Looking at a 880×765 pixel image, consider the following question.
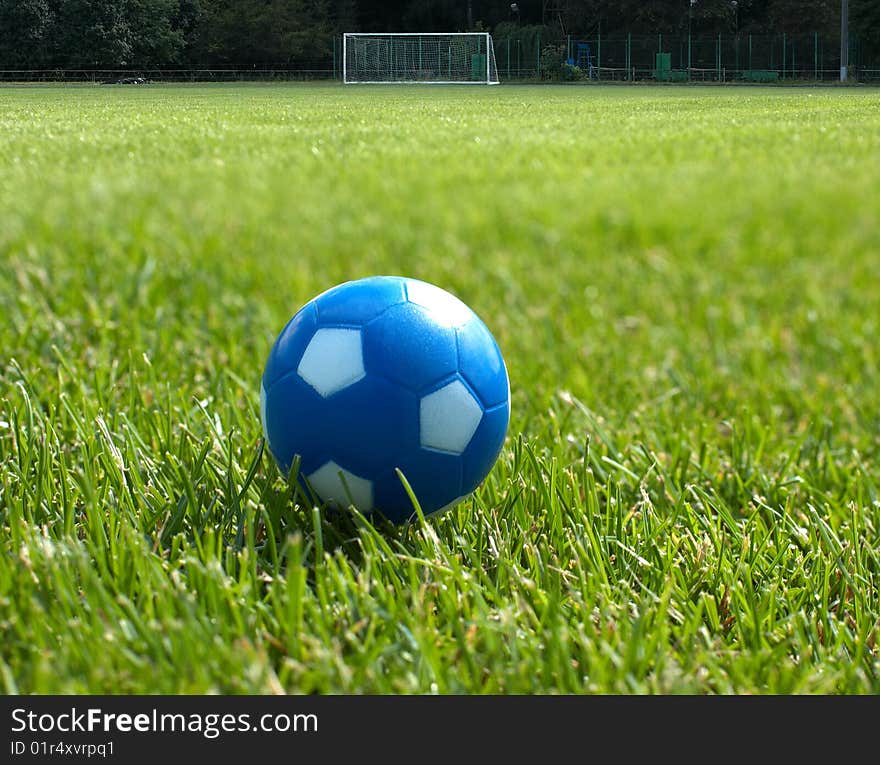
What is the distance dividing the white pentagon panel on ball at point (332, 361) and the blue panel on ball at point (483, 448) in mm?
284

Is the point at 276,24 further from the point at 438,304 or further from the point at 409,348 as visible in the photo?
the point at 409,348

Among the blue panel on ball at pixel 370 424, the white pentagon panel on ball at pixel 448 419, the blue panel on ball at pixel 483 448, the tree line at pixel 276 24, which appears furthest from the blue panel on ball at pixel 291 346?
the tree line at pixel 276 24

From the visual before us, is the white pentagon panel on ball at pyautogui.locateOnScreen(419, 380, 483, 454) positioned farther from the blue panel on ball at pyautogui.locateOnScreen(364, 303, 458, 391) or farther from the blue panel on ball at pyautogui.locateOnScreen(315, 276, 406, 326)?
the blue panel on ball at pyautogui.locateOnScreen(315, 276, 406, 326)

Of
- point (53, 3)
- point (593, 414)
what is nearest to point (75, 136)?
point (593, 414)

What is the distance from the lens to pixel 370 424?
1.95 meters

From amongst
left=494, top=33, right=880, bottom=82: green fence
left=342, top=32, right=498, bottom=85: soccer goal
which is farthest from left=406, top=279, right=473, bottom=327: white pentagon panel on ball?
left=494, top=33, right=880, bottom=82: green fence

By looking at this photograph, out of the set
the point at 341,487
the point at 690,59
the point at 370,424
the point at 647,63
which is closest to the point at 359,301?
the point at 370,424

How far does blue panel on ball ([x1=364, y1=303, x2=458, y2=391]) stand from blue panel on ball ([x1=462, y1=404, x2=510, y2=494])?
0.14 metres

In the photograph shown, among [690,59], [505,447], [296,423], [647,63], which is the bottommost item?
[505,447]

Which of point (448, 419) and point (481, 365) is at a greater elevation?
point (481, 365)

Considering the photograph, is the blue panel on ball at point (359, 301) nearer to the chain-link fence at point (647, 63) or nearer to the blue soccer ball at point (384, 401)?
the blue soccer ball at point (384, 401)

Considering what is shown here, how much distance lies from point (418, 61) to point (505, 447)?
3665cm

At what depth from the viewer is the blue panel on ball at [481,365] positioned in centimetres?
205
